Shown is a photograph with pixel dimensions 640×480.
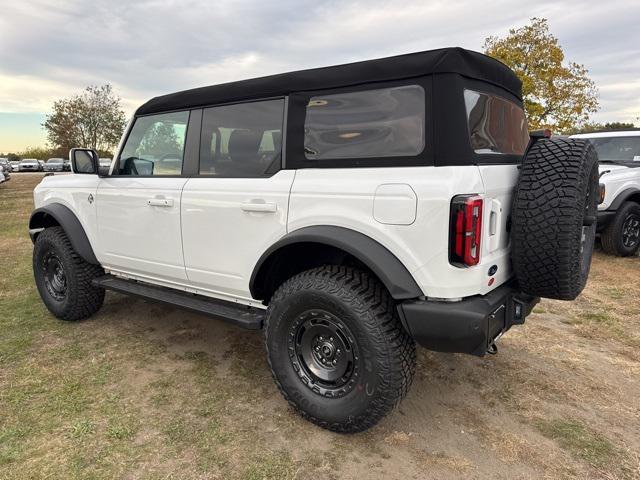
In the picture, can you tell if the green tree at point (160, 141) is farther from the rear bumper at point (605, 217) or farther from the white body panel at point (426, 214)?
the rear bumper at point (605, 217)

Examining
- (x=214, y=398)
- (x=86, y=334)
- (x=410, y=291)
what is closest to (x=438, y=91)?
(x=410, y=291)

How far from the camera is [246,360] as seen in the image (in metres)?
3.41

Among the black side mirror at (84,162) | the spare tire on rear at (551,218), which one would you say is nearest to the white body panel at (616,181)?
the spare tire on rear at (551,218)

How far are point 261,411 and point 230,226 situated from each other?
1.16m

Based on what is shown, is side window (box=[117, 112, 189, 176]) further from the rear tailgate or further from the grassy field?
the rear tailgate

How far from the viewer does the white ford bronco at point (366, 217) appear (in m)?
2.18

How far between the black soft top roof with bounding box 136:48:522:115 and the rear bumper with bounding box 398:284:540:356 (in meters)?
1.15

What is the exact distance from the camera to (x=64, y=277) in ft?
13.5

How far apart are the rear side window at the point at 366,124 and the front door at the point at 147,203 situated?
111cm

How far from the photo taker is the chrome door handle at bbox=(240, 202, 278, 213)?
2.64m

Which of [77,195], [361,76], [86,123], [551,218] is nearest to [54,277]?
[77,195]

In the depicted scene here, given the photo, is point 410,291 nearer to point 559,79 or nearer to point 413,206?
point 413,206

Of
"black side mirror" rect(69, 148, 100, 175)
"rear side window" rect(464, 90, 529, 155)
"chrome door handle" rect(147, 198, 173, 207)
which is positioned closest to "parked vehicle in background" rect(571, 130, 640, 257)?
"rear side window" rect(464, 90, 529, 155)

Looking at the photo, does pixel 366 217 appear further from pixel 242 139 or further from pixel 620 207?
pixel 620 207
